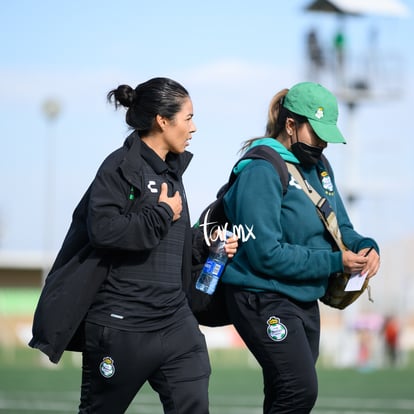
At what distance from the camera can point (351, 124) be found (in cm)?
4059

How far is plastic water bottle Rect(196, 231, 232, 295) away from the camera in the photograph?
19.0 feet

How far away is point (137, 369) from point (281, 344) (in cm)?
73

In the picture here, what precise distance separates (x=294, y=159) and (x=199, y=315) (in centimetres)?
97

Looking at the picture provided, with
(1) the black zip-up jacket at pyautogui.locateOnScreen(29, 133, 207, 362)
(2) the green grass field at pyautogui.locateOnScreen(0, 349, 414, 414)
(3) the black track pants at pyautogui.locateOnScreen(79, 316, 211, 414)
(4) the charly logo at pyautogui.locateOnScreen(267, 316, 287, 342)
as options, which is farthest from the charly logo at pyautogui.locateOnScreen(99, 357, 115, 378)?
(2) the green grass field at pyautogui.locateOnScreen(0, 349, 414, 414)

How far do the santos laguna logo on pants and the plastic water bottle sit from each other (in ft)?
0.10

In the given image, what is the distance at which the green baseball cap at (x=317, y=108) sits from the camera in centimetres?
579

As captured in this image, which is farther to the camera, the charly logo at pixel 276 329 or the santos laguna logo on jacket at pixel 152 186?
the charly logo at pixel 276 329

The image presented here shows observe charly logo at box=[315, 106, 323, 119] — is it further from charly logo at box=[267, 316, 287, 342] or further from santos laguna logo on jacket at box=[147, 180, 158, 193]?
charly logo at box=[267, 316, 287, 342]

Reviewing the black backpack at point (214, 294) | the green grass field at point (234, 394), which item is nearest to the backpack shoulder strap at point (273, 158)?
the black backpack at point (214, 294)

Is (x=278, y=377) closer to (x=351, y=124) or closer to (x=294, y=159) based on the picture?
(x=294, y=159)

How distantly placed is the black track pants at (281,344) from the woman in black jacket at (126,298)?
303 millimetres

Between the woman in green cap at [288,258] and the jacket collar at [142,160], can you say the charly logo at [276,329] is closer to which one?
the woman in green cap at [288,258]

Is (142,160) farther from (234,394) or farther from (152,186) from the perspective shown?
(234,394)

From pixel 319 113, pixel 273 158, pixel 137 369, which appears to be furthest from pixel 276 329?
pixel 319 113
